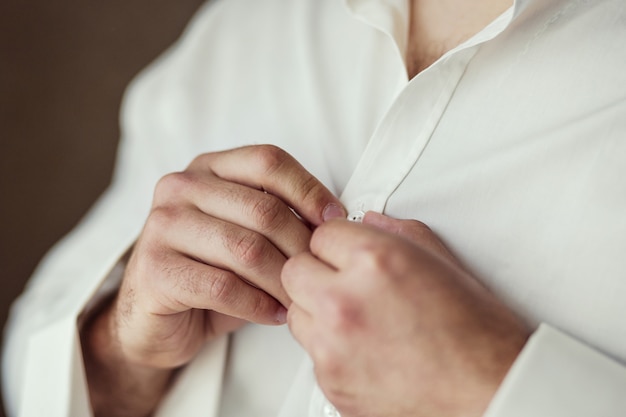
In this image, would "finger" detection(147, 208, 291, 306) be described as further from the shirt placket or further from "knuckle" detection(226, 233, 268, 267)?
the shirt placket

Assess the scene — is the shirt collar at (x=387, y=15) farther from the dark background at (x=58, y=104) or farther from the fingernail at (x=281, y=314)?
the dark background at (x=58, y=104)

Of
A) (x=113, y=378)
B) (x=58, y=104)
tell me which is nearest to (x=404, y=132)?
(x=113, y=378)

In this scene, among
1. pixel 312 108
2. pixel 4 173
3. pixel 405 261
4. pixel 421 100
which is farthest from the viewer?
pixel 4 173

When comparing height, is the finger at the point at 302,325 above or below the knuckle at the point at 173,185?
below

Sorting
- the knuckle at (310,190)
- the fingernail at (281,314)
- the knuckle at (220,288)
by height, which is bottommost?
the fingernail at (281,314)

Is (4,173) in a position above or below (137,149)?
below

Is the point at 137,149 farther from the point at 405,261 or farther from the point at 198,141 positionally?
the point at 405,261

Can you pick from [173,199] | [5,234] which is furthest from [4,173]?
[173,199]

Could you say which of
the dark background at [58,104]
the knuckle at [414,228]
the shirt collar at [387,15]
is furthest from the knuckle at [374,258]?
the dark background at [58,104]
